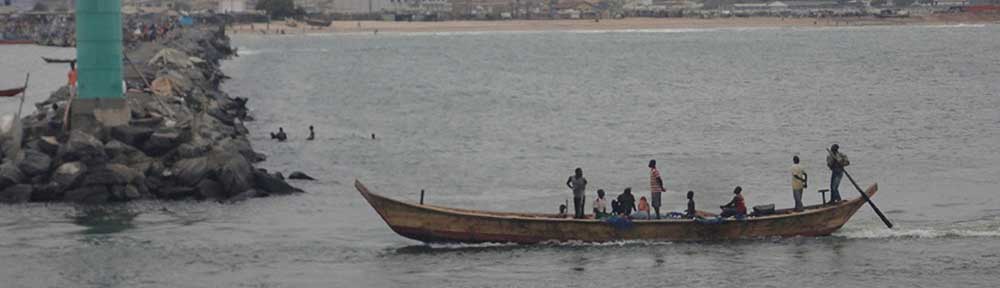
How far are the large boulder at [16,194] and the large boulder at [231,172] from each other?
14.3ft

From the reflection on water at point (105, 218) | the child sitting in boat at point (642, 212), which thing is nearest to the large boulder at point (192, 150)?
the reflection on water at point (105, 218)

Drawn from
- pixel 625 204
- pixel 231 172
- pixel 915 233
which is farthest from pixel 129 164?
pixel 915 233

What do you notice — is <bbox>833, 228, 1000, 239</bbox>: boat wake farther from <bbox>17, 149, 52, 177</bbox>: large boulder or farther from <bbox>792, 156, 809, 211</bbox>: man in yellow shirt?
<bbox>17, 149, 52, 177</bbox>: large boulder

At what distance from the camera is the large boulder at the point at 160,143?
1594 inches

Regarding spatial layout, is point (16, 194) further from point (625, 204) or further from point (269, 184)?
point (625, 204)

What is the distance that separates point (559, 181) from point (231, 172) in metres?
10.0

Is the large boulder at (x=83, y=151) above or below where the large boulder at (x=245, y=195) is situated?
above

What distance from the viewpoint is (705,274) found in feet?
101


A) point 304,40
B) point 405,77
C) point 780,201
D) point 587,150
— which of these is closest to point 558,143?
point 587,150

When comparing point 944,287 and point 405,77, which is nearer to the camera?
point 944,287

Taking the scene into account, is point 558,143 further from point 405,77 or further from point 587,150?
point 405,77

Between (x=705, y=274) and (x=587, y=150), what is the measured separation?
972 inches

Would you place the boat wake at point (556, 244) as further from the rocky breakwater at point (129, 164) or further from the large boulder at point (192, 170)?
the large boulder at point (192, 170)

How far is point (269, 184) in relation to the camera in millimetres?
40656
